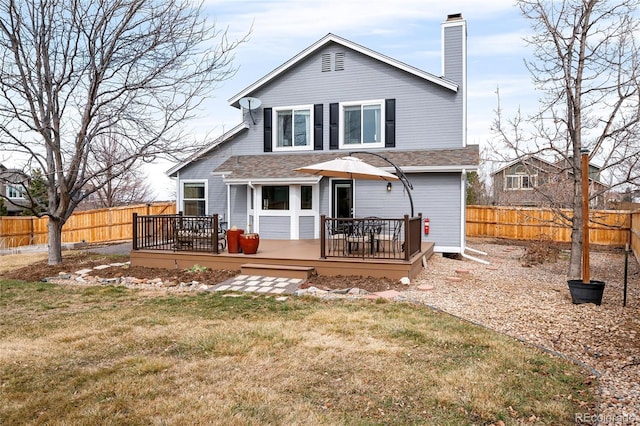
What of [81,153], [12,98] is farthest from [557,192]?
[12,98]

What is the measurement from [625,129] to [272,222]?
916 cm

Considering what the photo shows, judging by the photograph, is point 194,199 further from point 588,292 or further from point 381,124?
point 588,292

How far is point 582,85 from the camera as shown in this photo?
9289 mm

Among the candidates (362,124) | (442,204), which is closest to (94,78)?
(362,124)

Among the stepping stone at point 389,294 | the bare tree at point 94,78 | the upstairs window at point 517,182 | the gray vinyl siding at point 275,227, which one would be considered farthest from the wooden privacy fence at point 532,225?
the bare tree at point 94,78

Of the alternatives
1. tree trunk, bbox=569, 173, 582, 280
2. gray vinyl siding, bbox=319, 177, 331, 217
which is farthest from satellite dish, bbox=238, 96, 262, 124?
tree trunk, bbox=569, 173, 582, 280

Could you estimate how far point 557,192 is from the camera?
15133 mm

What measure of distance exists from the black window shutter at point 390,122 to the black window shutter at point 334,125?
153 cm

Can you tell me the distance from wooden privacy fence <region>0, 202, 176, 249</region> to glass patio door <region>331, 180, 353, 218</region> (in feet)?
31.7

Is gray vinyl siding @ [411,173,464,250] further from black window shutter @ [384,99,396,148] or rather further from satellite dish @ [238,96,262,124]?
satellite dish @ [238,96,262,124]

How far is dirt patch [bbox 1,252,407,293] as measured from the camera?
8477 millimetres

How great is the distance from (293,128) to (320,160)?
5.73 ft

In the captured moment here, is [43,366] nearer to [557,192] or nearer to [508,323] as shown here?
[508,323]

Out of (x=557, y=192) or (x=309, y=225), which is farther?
(x=557, y=192)
